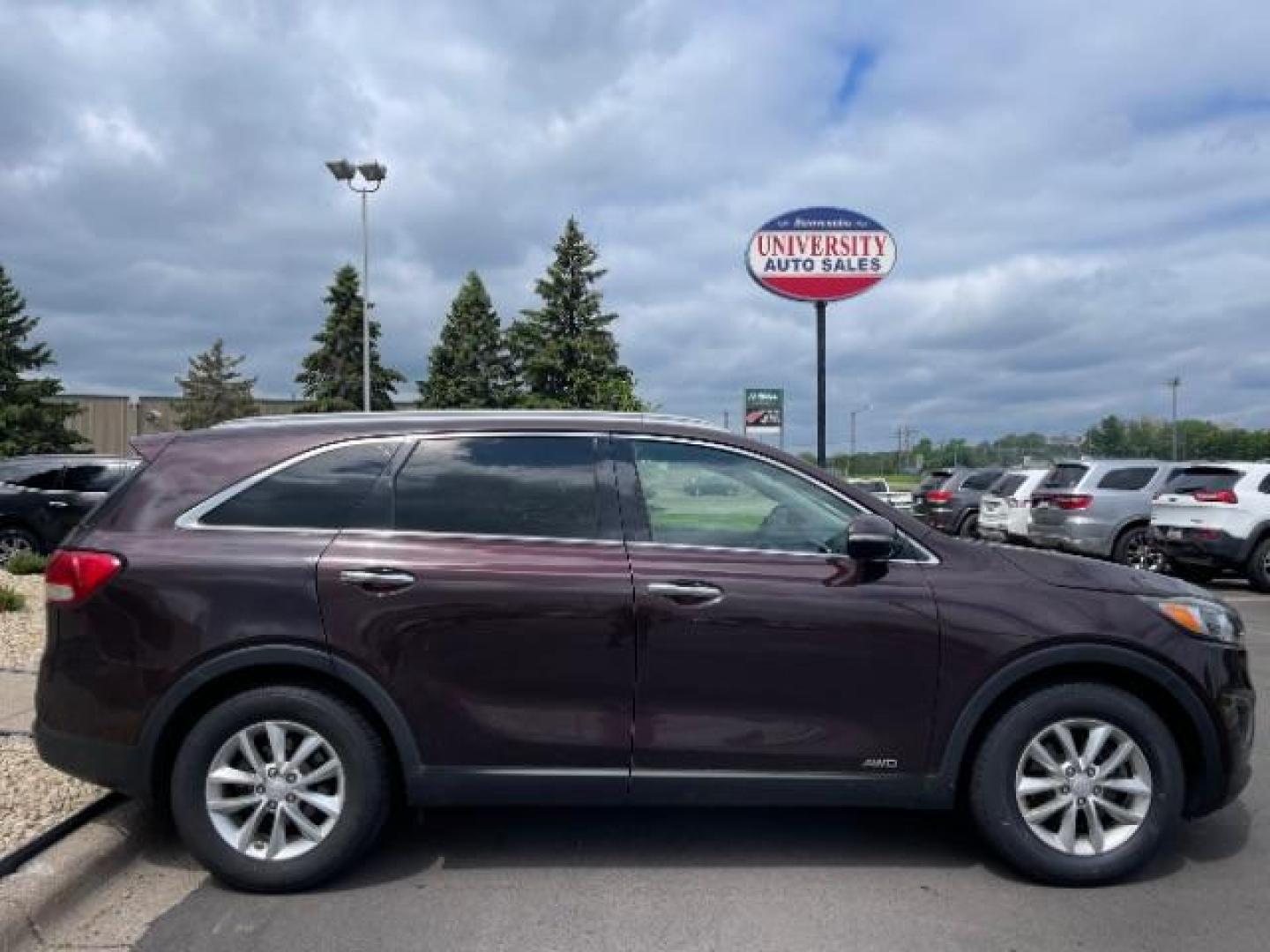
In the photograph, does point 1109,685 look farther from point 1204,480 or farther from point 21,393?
point 21,393

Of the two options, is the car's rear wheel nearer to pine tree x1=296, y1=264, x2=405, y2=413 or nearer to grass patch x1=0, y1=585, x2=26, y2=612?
grass patch x1=0, y1=585, x2=26, y2=612

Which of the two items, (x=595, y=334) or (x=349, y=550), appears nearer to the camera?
(x=349, y=550)

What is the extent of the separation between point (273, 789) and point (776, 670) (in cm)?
194

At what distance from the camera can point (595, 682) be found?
3998mm

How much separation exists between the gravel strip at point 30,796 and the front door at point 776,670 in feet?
8.09

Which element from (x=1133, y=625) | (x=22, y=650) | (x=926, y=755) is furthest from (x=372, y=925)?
(x=22, y=650)

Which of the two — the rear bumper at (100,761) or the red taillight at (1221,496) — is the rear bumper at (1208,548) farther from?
the rear bumper at (100,761)

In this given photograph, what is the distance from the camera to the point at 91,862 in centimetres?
412

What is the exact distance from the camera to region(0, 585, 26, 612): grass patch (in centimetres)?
905

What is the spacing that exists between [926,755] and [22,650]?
264 inches

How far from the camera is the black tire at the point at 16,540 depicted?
539 inches

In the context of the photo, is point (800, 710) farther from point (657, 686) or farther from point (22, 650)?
point (22, 650)

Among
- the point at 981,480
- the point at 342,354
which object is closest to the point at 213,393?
the point at 342,354

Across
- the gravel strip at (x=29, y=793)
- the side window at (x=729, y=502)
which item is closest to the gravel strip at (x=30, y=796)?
the gravel strip at (x=29, y=793)
